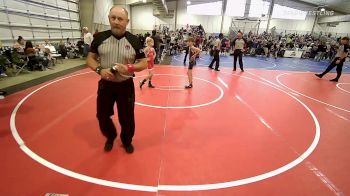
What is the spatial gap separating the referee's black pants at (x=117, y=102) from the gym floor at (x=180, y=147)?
502mm

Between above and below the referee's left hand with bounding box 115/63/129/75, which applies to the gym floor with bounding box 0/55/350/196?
below

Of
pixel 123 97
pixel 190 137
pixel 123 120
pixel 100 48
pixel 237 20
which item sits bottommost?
pixel 190 137

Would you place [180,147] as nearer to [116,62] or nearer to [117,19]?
[116,62]

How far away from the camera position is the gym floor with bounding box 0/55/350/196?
2918 millimetres

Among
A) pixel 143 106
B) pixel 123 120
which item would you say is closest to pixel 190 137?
pixel 123 120

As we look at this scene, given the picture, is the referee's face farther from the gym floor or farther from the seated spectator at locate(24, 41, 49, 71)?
the seated spectator at locate(24, 41, 49, 71)

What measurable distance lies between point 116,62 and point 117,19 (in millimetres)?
564

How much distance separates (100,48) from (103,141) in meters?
1.80

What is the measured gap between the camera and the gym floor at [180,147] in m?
2.92

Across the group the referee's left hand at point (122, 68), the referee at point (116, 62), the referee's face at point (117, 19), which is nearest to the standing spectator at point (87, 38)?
the referee at point (116, 62)

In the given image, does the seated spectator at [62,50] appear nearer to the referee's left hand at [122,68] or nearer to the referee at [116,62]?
the referee at [116,62]

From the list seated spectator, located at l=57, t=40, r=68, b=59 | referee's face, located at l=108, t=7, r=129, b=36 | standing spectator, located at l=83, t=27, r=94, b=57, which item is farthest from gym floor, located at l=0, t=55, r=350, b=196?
seated spectator, located at l=57, t=40, r=68, b=59

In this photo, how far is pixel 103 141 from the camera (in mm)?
3893

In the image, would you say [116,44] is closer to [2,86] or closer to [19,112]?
[19,112]
